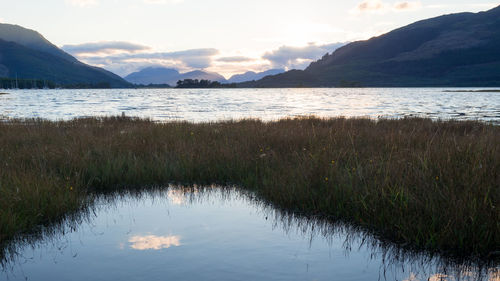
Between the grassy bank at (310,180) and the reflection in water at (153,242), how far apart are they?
1.69 metres

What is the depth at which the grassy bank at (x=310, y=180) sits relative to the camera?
501 cm

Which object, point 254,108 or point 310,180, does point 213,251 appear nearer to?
point 310,180

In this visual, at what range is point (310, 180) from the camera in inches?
278

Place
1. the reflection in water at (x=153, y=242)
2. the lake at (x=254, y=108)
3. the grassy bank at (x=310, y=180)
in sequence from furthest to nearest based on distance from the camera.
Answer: the lake at (x=254, y=108)
the reflection in water at (x=153, y=242)
the grassy bank at (x=310, y=180)

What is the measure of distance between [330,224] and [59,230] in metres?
4.31

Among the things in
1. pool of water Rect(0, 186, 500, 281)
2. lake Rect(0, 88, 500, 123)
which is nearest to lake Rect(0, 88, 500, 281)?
pool of water Rect(0, 186, 500, 281)

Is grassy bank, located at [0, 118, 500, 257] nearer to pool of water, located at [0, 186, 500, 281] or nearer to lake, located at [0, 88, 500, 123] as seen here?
pool of water, located at [0, 186, 500, 281]

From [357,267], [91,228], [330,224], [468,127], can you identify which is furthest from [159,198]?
[468,127]

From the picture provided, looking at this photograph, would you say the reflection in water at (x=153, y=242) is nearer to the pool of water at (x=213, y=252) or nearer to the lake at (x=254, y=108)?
the pool of water at (x=213, y=252)

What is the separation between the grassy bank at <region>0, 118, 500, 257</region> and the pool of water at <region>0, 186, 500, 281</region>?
1.22ft

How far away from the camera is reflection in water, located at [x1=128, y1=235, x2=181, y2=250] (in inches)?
203

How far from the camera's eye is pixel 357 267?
15.0 feet

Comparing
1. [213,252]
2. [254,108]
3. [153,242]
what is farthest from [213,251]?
[254,108]

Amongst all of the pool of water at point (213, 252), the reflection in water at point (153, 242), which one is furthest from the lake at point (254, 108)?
the reflection in water at point (153, 242)
